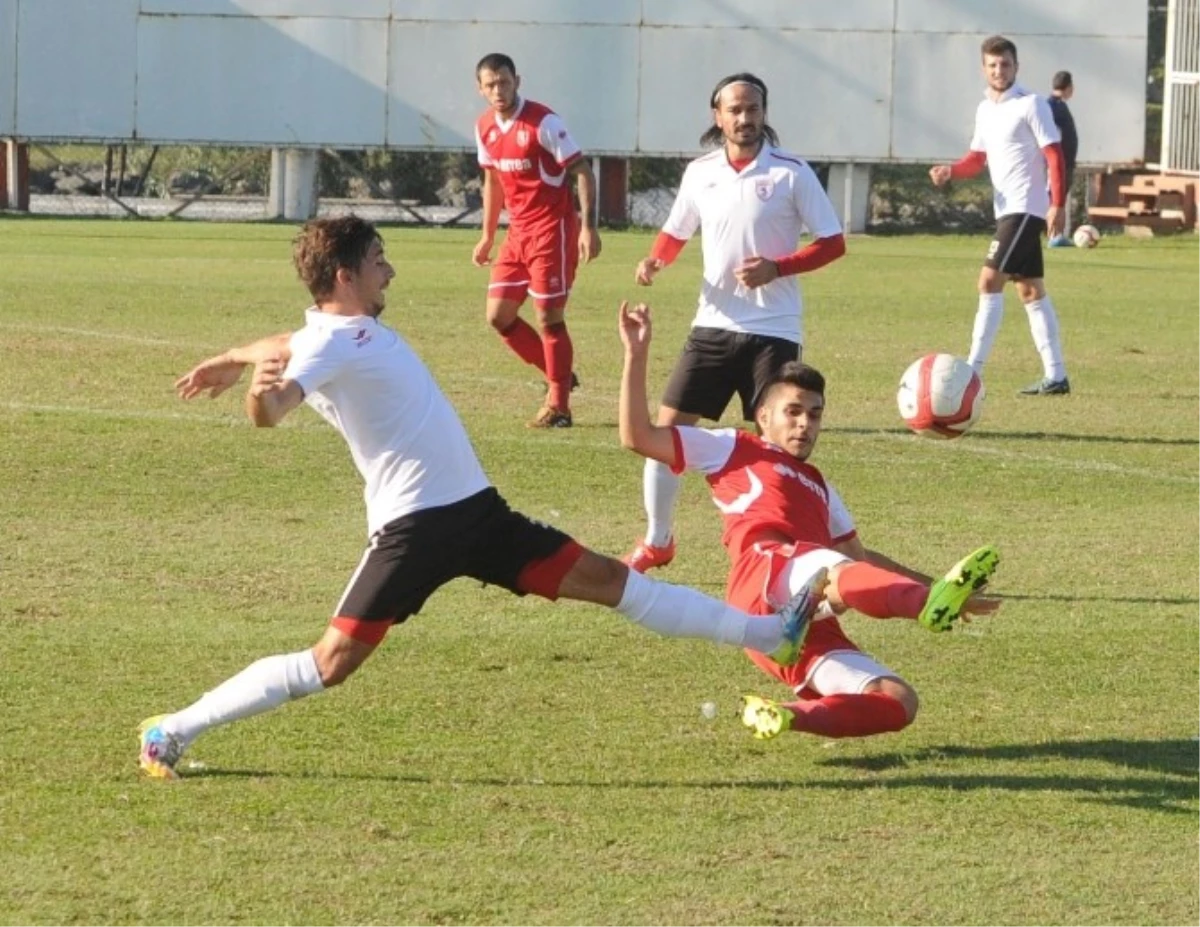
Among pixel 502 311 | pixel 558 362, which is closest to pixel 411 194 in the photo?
pixel 502 311

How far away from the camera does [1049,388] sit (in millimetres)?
15281

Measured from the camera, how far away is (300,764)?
6352mm

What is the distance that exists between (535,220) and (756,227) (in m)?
4.32

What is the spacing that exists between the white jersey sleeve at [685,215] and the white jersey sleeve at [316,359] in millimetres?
4057

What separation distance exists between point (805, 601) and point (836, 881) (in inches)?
45.8

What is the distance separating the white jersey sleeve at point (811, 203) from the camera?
9.58m

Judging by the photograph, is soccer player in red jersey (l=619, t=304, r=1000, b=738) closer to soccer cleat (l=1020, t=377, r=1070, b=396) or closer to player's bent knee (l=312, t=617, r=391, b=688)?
player's bent knee (l=312, t=617, r=391, b=688)

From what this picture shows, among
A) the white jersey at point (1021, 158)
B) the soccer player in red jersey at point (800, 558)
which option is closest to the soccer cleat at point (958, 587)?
the soccer player in red jersey at point (800, 558)

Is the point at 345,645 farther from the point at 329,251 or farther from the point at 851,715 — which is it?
the point at 851,715

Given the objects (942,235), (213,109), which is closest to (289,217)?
(213,109)

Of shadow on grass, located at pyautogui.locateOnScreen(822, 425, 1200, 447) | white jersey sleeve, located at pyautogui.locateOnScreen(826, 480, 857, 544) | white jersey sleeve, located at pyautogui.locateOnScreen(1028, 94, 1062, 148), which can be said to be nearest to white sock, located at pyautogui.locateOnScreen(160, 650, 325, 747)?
white jersey sleeve, located at pyautogui.locateOnScreen(826, 480, 857, 544)

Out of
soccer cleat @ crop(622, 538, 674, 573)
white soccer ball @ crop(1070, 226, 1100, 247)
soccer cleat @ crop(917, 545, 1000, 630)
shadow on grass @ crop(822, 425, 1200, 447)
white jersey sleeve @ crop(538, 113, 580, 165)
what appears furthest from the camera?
white soccer ball @ crop(1070, 226, 1100, 247)

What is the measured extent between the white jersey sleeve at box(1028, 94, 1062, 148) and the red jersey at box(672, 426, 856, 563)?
830cm

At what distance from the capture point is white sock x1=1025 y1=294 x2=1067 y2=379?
48.9ft
